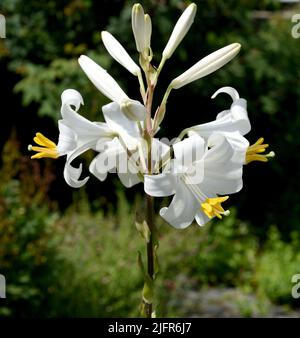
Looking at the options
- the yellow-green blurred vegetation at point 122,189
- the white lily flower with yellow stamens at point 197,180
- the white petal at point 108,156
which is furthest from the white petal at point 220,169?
the yellow-green blurred vegetation at point 122,189

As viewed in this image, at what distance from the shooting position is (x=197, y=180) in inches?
52.8

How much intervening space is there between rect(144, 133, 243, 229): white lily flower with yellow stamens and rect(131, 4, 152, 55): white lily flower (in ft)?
0.83

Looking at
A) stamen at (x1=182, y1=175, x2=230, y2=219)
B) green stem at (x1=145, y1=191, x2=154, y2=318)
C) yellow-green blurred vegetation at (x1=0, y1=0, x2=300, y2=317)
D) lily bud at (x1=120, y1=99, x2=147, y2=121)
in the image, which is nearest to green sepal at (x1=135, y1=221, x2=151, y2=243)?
green stem at (x1=145, y1=191, x2=154, y2=318)

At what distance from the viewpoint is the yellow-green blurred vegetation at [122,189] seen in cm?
340

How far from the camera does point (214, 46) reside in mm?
5328

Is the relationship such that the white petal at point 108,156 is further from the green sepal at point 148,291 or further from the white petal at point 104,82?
the green sepal at point 148,291

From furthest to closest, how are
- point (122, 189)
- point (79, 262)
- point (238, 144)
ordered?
point (122, 189)
point (79, 262)
point (238, 144)

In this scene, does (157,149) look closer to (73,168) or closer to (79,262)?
(73,168)

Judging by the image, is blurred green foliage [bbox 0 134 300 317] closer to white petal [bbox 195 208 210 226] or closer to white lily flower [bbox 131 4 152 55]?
white petal [bbox 195 208 210 226]

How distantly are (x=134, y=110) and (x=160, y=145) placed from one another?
0.16m

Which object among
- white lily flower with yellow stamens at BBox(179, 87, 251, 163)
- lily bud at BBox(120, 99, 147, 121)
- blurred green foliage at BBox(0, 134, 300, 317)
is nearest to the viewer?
lily bud at BBox(120, 99, 147, 121)

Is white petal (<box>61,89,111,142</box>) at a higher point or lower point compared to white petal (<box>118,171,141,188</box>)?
higher

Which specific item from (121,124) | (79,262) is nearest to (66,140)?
(121,124)

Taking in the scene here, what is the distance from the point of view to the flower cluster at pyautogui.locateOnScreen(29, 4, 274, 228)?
127cm
